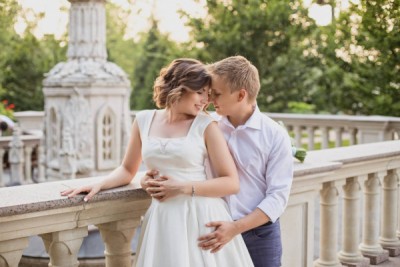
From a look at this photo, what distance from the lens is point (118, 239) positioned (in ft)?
10.2

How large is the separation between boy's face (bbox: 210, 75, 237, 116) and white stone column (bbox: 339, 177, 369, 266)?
178 centimetres

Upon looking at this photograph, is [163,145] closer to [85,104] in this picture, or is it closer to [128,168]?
[128,168]

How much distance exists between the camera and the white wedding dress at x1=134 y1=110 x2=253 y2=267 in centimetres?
274

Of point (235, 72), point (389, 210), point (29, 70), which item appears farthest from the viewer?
point (29, 70)

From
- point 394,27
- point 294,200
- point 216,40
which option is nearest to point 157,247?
point 294,200

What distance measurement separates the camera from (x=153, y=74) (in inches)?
1027

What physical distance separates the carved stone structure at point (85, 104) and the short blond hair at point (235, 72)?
25.4ft

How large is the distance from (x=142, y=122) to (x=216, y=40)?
→ 17170 millimetres

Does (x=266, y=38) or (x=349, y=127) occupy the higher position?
A: (x=266, y=38)

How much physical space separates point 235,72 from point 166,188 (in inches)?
24.0

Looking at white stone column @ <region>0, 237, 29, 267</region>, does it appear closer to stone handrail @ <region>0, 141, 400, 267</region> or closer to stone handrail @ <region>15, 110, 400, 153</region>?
stone handrail @ <region>0, 141, 400, 267</region>

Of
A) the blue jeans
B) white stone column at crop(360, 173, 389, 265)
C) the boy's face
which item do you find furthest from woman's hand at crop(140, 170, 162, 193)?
white stone column at crop(360, 173, 389, 265)

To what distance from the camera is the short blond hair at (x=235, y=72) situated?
279cm

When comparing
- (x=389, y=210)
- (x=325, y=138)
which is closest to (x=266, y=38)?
(x=325, y=138)
